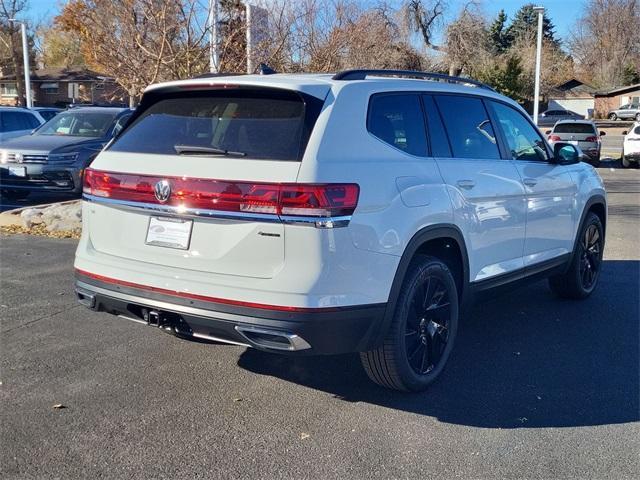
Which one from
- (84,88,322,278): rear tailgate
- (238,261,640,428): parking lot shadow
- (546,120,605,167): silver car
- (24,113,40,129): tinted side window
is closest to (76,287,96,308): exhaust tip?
(84,88,322,278): rear tailgate

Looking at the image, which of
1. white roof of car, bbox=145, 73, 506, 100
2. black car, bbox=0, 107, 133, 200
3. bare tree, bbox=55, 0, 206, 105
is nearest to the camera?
white roof of car, bbox=145, 73, 506, 100

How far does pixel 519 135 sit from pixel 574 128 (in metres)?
19.3

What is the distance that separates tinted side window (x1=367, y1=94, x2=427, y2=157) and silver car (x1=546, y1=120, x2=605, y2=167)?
1953 cm

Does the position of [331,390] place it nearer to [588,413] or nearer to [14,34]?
[588,413]

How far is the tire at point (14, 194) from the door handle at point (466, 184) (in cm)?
1002

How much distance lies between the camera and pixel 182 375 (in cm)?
456

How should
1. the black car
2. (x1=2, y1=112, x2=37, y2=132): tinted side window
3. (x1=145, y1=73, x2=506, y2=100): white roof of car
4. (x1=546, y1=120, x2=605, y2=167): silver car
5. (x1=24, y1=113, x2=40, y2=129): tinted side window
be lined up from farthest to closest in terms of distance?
(x1=546, y1=120, x2=605, y2=167): silver car, (x1=24, y1=113, x2=40, y2=129): tinted side window, (x1=2, y1=112, x2=37, y2=132): tinted side window, the black car, (x1=145, y1=73, x2=506, y2=100): white roof of car

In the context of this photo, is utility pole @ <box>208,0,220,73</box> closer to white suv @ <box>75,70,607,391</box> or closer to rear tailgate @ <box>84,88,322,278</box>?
white suv @ <box>75,70,607,391</box>

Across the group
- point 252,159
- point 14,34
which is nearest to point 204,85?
point 252,159

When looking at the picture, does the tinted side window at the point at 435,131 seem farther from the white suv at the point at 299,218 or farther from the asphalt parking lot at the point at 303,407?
the asphalt parking lot at the point at 303,407

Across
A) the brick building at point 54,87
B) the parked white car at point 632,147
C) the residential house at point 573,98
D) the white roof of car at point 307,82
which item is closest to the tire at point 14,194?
the white roof of car at point 307,82

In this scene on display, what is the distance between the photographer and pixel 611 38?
269ft

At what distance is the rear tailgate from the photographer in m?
3.48

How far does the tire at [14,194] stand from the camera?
41.1 ft
